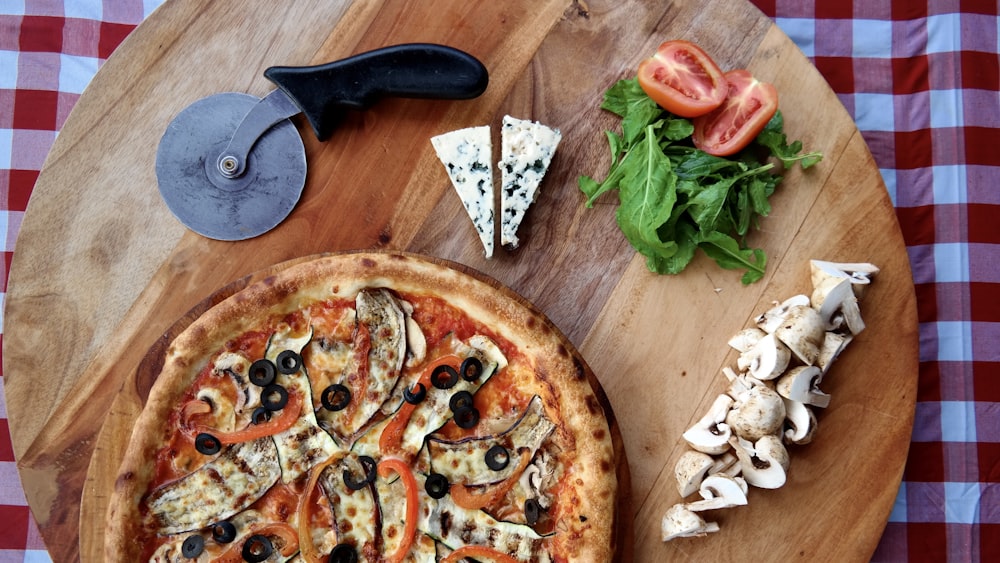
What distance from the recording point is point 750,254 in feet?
13.1

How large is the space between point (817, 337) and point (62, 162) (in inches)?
150

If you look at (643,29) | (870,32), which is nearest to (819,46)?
(870,32)

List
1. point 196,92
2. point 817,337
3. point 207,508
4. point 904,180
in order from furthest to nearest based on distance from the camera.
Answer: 1. point 904,180
2. point 196,92
3. point 817,337
4. point 207,508

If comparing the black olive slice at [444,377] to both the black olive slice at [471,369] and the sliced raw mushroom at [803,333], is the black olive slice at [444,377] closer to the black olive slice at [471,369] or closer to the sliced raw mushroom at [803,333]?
the black olive slice at [471,369]

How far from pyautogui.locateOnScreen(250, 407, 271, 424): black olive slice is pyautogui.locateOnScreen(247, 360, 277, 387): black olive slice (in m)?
0.11

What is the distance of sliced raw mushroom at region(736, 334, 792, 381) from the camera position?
12.3ft

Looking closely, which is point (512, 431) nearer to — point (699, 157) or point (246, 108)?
point (699, 157)

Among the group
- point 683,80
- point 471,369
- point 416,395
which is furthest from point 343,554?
point 683,80

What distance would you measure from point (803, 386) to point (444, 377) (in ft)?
5.59

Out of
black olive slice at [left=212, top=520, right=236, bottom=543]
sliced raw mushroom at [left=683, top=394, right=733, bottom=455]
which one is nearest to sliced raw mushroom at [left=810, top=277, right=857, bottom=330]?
sliced raw mushroom at [left=683, top=394, right=733, bottom=455]

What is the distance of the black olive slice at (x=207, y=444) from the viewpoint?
347 cm

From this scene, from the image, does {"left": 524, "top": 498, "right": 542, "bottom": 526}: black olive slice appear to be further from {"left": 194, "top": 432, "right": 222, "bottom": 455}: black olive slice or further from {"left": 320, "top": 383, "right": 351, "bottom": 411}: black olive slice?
{"left": 194, "top": 432, "right": 222, "bottom": 455}: black olive slice

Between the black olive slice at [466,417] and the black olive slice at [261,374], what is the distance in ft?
2.79

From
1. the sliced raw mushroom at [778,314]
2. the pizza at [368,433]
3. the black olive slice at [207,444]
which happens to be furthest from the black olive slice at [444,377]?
the sliced raw mushroom at [778,314]
